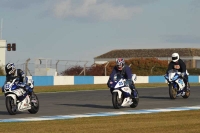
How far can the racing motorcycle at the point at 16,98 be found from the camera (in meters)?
15.9

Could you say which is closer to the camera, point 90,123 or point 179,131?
point 179,131

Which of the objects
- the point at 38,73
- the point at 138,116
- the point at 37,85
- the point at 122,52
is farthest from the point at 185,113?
the point at 122,52

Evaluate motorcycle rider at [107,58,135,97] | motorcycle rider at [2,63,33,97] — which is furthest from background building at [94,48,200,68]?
motorcycle rider at [2,63,33,97]

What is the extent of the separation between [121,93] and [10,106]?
355 cm

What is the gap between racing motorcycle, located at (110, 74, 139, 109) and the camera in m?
17.8

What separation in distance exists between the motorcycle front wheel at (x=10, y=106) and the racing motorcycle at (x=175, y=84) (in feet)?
26.9

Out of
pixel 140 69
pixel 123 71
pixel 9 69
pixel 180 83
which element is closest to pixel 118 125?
pixel 9 69

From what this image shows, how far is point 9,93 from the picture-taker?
630 inches

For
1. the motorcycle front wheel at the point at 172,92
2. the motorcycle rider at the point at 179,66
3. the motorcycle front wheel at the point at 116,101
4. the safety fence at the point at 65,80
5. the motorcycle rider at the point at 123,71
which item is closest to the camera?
the motorcycle front wheel at the point at 116,101

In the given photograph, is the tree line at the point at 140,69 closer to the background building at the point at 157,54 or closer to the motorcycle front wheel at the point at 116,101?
the background building at the point at 157,54

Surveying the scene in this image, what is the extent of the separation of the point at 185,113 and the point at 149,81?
113 feet

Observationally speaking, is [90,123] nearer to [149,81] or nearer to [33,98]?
[33,98]

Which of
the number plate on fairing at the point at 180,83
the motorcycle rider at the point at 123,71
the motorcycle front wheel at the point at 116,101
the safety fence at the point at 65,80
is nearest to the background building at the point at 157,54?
the safety fence at the point at 65,80

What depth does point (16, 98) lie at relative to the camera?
1612 centimetres
